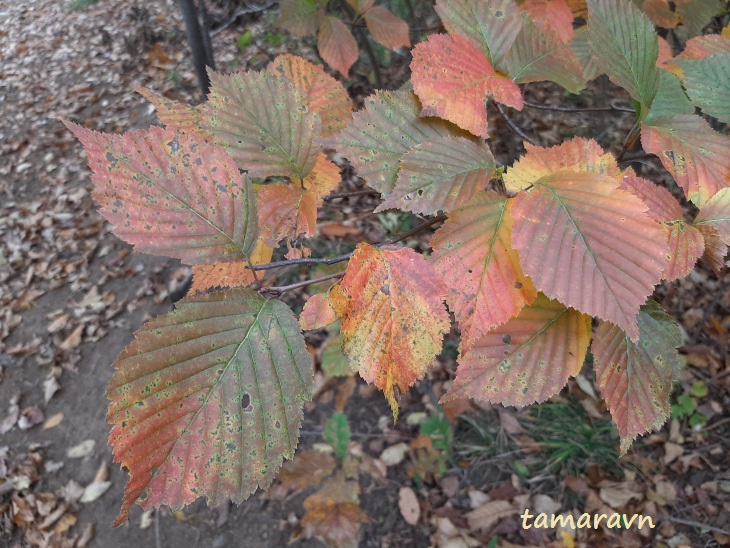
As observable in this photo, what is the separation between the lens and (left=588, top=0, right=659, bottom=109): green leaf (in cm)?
75

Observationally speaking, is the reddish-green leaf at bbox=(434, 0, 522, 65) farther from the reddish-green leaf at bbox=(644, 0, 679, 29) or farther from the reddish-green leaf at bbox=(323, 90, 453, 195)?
the reddish-green leaf at bbox=(644, 0, 679, 29)

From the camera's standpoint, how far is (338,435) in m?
2.12

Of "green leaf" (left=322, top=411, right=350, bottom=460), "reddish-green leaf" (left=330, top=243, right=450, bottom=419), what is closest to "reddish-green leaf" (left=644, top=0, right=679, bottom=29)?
"reddish-green leaf" (left=330, top=243, right=450, bottom=419)

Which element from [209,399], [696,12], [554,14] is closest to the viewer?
[209,399]

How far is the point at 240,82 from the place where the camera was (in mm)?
769

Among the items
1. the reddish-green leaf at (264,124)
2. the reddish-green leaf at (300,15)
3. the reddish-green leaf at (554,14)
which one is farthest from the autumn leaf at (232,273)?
the reddish-green leaf at (300,15)

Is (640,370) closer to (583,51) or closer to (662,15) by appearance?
(583,51)

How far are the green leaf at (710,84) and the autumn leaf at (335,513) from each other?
6.01 feet

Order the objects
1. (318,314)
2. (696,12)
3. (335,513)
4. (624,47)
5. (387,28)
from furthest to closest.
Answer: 1. (335,513)
2. (387,28)
3. (696,12)
4. (624,47)
5. (318,314)

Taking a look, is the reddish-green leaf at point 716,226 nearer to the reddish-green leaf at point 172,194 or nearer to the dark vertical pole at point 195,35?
the reddish-green leaf at point 172,194

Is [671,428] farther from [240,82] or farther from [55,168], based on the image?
[55,168]

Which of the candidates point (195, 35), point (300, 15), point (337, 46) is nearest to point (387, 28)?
point (337, 46)

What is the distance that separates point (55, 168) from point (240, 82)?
12.2 ft

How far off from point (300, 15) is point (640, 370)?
1860 mm
